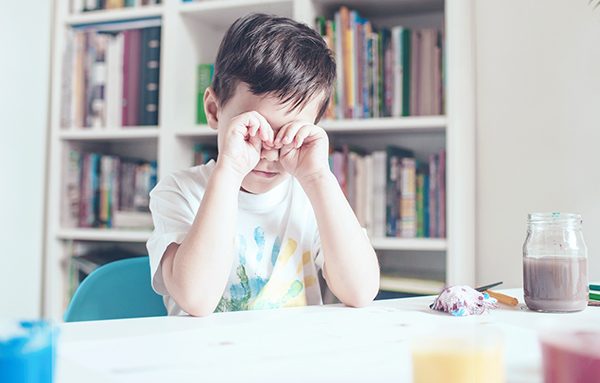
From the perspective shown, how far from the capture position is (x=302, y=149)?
0.98 meters

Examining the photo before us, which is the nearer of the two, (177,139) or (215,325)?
(215,325)

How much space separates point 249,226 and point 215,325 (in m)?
0.39

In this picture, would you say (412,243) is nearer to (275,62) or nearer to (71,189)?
(275,62)

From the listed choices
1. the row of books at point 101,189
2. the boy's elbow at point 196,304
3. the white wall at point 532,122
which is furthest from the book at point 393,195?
the boy's elbow at point 196,304

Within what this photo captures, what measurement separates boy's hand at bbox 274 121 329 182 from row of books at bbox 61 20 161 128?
103 cm

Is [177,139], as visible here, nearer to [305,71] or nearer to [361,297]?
[305,71]

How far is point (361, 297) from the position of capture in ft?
2.78

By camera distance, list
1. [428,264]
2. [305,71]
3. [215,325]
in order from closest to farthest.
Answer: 1. [215,325]
2. [305,71]
3. [428,264]

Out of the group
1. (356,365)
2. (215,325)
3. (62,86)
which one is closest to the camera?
(356,365)

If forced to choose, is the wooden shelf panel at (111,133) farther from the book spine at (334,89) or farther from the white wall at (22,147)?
the book spine at (334,89)

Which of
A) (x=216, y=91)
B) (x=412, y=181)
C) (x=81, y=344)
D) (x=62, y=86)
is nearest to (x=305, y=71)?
(x=216, y=91)

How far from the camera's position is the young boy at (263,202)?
2.79 ft

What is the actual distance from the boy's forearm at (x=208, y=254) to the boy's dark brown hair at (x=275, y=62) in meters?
0.19

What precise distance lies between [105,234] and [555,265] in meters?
1.50
